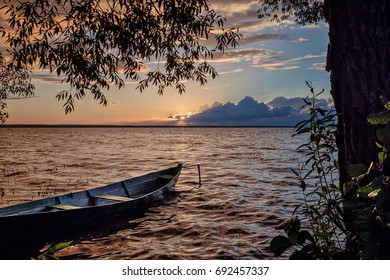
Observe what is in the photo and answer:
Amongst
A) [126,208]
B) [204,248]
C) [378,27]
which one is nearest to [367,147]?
[378,27]

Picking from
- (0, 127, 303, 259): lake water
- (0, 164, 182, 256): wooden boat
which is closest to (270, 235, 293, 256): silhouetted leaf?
(0, 127, 303, 259): lake water

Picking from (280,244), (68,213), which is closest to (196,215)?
(68,213)

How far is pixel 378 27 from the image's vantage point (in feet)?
10.3

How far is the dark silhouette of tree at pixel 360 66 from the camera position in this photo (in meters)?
3.12

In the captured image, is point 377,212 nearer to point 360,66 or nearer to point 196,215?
point 360,66

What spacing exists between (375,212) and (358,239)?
56 centimetres

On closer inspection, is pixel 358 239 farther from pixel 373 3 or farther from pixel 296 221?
pixel 373 3

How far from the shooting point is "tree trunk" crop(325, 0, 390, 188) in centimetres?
312

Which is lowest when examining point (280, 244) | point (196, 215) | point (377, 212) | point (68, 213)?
point (196, 215)

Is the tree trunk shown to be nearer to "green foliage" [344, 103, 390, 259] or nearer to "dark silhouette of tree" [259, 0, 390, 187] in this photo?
"dark silhouette of tree" [259, 0, 390, 187]

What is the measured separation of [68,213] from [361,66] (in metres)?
9.66

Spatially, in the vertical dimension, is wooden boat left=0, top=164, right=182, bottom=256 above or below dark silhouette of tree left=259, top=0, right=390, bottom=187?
below

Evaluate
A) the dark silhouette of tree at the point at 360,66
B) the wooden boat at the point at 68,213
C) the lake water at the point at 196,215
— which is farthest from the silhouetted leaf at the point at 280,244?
the wooden boat at the point at 68,213

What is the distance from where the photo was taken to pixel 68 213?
10.9 meters
